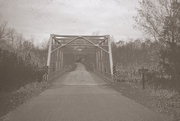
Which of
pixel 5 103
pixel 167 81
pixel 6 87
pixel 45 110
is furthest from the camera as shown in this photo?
pixel 167 81

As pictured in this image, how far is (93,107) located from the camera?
795 centimetres

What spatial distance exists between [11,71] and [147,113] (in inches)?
254

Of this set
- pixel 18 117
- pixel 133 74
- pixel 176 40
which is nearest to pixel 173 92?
pixel 176 40

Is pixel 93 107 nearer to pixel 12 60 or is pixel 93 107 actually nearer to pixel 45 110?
pixel 45 110

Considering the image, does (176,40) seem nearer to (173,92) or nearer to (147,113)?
(173,92)

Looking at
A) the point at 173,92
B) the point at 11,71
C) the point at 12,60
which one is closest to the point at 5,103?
the point at 11,71

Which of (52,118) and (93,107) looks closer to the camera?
(52,118)

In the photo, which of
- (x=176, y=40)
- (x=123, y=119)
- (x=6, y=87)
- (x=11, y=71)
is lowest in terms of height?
(x=123, y=119)

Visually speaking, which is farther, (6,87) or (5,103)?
(6,87)

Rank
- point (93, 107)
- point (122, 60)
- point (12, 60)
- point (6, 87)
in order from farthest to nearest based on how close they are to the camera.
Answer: point (122, 60), point (12, 60), point (6, 87), point (93, 107)

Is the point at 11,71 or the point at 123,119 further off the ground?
A: the point at 11,71

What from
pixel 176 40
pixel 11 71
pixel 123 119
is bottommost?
pixel 123 119

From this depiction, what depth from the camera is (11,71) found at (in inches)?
396

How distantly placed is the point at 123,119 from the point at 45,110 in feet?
8.94
